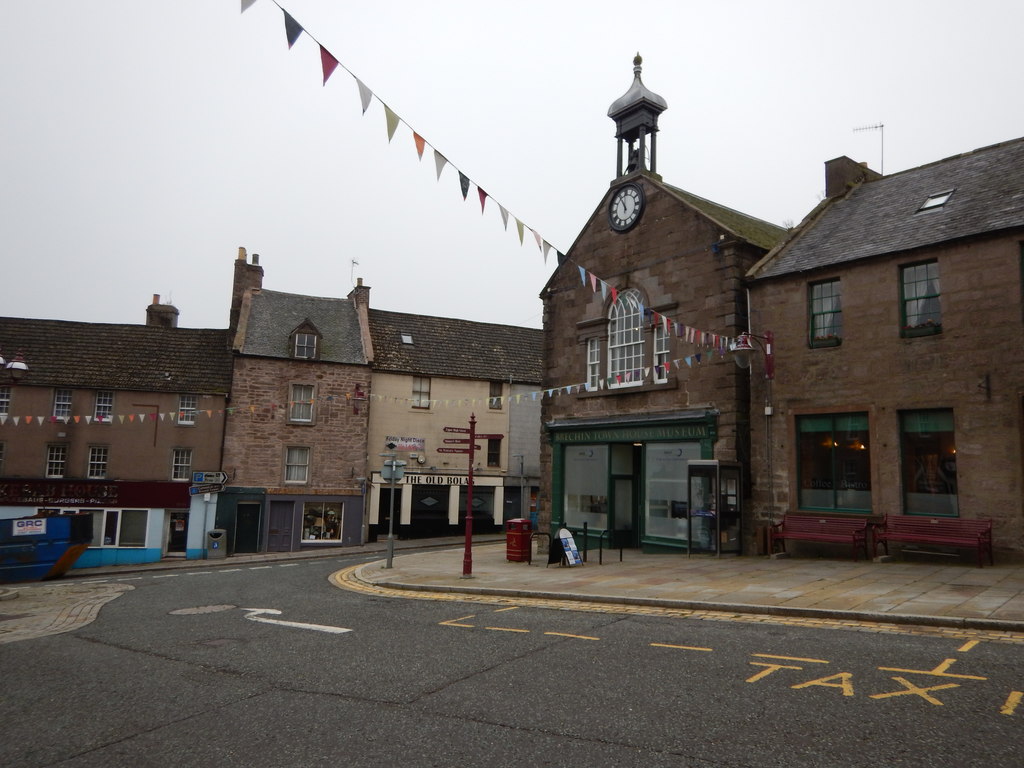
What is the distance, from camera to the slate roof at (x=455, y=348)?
3422cm

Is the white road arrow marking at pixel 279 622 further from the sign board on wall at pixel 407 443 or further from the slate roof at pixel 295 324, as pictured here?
the sign board on wall at pixel 407 443

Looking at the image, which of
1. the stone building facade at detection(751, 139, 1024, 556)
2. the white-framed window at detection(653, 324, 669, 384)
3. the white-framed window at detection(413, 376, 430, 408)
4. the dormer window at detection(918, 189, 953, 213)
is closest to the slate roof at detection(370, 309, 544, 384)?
the white-framed window at detection(413, 376, 430, 408)

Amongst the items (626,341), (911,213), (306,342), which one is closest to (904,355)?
(911,213)

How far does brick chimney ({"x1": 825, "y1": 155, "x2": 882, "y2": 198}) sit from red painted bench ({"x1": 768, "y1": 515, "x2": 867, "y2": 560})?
956 centimetres

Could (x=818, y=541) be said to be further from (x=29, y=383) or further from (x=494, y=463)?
(x=29, y=383)

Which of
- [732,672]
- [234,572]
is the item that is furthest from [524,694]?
[234,572]

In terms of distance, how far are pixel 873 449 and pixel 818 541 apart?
2.35m

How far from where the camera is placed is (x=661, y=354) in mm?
20250

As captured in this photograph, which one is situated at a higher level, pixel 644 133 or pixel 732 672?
pixel 644 133

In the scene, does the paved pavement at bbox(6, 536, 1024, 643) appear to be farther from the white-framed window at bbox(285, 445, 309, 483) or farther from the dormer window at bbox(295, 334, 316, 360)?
the dormer window at bbox(295, 334, 316, 360)

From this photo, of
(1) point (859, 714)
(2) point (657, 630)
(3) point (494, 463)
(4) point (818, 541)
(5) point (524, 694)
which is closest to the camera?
Result: (1) point (859, 714)

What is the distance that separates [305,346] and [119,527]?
33.0 feet

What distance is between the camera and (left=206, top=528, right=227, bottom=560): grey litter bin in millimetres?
29078

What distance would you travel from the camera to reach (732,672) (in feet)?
22.6
